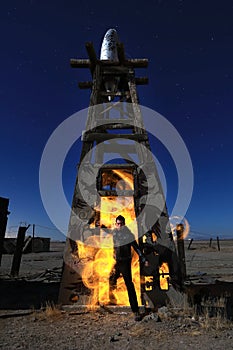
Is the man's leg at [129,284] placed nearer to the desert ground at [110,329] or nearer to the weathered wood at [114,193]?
the desert ground at [110,329]

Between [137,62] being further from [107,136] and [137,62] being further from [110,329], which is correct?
[110,329]

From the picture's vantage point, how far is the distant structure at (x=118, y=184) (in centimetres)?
709

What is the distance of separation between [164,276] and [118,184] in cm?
540

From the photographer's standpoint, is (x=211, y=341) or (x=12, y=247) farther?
(x=12, y=247)

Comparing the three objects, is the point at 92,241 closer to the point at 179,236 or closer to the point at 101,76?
the point at 179,236

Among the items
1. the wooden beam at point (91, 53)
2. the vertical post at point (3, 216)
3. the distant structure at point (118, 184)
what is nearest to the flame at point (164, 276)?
the distant structure at point (118, 184)

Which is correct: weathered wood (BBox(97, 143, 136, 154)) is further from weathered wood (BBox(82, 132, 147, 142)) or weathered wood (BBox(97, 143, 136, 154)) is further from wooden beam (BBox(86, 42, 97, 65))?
wooden beam (BBox(86, 42, 97, 65))

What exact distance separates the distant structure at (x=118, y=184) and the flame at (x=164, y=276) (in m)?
0.05

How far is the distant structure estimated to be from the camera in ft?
23.2

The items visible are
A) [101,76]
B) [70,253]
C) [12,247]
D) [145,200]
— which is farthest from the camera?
[12,247]

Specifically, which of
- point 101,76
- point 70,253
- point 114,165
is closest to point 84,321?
point 70,253

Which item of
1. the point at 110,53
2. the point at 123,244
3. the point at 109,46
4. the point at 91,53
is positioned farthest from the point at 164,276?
the point at 109,46

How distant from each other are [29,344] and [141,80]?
1026 cm

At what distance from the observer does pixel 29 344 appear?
4383mm
